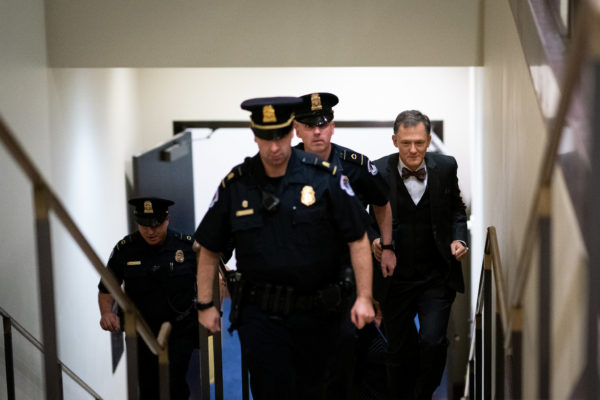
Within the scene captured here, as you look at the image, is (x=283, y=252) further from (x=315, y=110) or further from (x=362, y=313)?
(x=315, y=110)

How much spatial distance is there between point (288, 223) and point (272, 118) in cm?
38

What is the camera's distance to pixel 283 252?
3.11 metres

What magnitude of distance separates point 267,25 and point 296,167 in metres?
2.41

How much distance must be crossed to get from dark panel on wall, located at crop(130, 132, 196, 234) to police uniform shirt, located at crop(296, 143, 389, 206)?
360 centimetres

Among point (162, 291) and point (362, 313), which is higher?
point (362, 313)

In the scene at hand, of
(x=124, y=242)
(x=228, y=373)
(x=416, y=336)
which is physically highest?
(x=124, y=242)

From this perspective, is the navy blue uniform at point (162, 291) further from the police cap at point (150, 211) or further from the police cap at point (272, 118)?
the police cap at point (272, 118)

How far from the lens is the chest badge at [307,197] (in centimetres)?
313

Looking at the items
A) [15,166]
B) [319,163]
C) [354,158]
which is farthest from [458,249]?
[15,166]

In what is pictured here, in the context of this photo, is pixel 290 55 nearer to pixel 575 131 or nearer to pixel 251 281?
pixel 251 281

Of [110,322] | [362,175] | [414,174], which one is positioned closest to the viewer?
[362,175]

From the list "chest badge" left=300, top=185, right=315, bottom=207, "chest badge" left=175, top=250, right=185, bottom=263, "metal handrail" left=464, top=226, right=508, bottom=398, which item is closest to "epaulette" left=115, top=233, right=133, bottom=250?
"chest badge" left=175, top=250, right=185, bottom=263

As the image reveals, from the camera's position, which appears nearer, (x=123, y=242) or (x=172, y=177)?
(x=123, y=242)

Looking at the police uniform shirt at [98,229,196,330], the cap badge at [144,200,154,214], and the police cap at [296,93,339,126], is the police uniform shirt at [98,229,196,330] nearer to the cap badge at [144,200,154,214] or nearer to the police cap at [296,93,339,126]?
the cap badge at [144,200,154,214]
